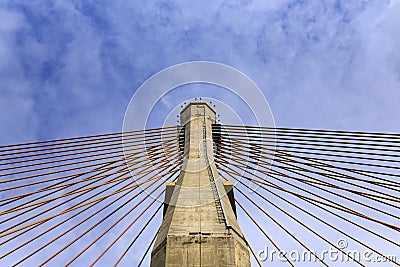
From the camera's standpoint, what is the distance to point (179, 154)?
12.6 m

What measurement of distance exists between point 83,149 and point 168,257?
5.93 metres

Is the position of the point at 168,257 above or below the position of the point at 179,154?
below

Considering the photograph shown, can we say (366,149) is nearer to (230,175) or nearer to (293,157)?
(293,157)

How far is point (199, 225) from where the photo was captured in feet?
25.4

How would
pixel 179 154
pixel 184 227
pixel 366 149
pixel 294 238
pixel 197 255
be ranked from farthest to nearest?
pixel 179 154, pixel 366 149, pixel 294 238, pixel 184 227, pixel 197 255

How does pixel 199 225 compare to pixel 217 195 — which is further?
pixel 217 195

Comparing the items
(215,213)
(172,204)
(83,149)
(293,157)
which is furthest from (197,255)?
(83,149)

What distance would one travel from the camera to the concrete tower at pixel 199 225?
701cm

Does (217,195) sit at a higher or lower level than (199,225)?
higher

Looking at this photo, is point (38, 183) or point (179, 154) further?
point (179, 154)

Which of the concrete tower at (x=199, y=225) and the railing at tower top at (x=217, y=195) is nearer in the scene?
the concrete tower at (x=199, y=225)

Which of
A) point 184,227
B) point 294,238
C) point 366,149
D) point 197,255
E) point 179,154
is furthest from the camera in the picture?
point 179,154

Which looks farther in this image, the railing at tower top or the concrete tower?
the railing at tower top

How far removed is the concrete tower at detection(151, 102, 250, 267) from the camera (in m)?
7.01
